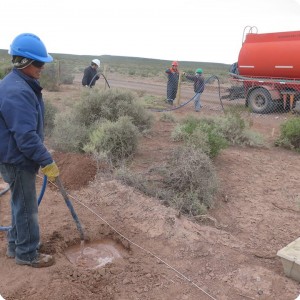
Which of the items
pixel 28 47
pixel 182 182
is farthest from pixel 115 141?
pixel 28 47

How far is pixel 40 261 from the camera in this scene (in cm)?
384

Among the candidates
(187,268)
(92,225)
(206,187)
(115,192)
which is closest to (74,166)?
(115,192)

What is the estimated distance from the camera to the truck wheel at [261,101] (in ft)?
47.8

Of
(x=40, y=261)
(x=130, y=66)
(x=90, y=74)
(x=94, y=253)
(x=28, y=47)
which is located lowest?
(x=94, y=253)

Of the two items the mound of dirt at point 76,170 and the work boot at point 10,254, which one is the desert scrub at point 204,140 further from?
the work boot at point 10,254

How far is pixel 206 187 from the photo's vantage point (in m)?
5.91

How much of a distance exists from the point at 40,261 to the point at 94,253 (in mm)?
719

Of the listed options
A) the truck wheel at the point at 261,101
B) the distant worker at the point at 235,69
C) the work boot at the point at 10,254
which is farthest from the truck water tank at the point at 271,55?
the work boot at the point at 10,254

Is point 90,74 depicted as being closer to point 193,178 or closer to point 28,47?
point 193,178

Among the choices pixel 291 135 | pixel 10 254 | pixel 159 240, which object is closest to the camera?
pixel 10 254

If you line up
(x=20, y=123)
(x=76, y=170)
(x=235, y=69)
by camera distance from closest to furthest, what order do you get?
(x=20, y=123), (x=76, y=170), (x=235, y=69)

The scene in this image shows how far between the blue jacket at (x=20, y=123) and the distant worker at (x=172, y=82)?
41.8 feet

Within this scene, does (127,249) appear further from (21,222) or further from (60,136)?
(60,136)

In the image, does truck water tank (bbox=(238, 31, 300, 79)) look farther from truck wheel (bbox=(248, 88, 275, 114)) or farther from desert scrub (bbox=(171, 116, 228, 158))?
desert scrub (bbox=(171, 116, 228, 158))
